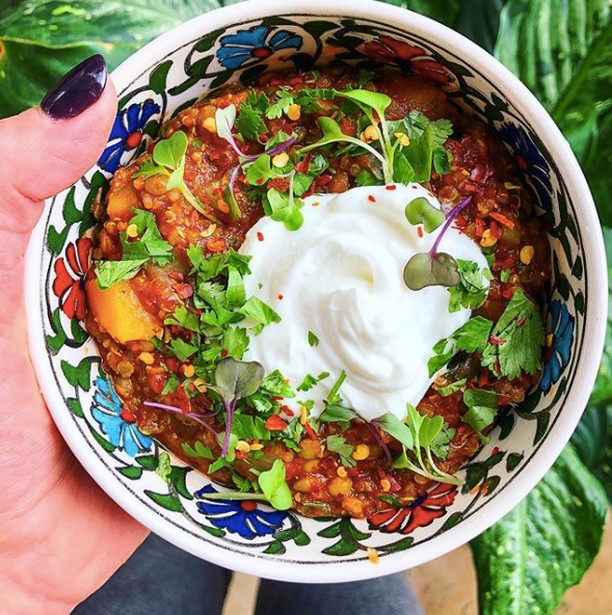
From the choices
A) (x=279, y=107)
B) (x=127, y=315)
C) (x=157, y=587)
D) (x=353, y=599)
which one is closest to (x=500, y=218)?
(x=279, y=107)

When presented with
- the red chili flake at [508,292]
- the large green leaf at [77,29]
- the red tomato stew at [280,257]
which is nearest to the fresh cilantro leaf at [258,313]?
the red tomato stew at [280,257]

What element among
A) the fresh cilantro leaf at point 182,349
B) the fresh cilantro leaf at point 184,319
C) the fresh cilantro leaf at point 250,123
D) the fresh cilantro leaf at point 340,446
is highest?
the fresh cilantro leaf at point 250,123

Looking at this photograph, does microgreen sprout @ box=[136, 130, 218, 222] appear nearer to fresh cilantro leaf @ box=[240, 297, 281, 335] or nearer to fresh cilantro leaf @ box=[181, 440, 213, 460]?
fresh cilantro leaf @ box=[240, 297, 281, 335]

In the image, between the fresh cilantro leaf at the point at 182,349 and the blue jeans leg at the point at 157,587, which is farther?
the blue jeans leg at the point at 157,587

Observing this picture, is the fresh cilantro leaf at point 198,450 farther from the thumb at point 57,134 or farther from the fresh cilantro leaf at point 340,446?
the thumb at point 57,134

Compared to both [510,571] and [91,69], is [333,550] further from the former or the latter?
[91,69]
